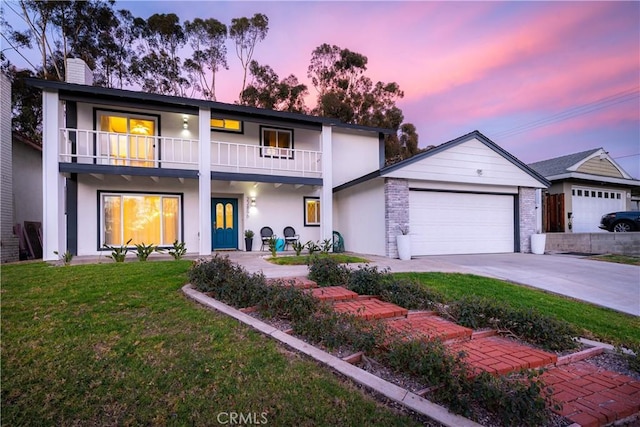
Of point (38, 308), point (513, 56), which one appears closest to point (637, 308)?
point (38, 308)

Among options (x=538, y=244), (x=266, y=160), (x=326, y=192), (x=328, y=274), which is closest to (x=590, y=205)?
(x=538, y=244)

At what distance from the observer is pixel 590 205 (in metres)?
16.5

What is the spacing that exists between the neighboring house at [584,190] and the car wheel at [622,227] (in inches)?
69.1

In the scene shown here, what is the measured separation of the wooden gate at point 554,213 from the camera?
15.7 meters

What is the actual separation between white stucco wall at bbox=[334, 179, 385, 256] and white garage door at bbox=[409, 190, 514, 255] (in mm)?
1188

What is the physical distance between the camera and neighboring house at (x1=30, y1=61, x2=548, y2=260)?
33.1 ft

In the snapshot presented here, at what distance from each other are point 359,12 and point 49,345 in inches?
493

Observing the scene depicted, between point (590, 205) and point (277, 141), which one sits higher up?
point (277, 141)

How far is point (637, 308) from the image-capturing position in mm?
5535

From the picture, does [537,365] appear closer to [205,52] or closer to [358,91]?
[358,91]

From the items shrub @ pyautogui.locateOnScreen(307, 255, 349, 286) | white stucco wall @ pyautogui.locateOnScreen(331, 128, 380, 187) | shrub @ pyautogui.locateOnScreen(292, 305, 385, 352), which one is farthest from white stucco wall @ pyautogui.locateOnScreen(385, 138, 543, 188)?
shrub @ pyautogui.locateOnScreen(292, 305, 385, 352)

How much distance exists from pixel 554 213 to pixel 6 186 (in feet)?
73.0

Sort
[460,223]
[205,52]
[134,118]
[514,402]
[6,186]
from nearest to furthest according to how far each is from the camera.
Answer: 1. [514,402]
2. [6,186]
3. [134,118]
4. [460,223]
5. [205,52]

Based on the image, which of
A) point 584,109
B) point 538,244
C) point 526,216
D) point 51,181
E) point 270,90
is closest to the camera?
point 51,181
